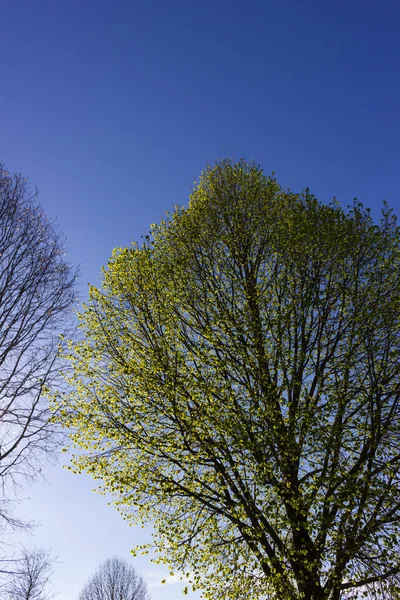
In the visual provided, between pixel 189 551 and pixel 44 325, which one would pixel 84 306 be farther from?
pixel 189 551

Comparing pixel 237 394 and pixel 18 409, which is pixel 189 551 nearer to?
pixel 237 394

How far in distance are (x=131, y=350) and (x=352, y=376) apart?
237 inches

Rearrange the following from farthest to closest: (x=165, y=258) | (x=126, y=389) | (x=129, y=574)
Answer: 1. (x=129, y=574)
2. (x=165, y=258)
3. (x=126, y=389)

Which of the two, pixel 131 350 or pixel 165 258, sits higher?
pixel 165 258

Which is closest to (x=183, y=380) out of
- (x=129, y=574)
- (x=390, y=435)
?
(x=390, y=435)

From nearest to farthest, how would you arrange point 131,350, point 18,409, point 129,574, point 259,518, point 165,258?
point 259,518, point 18,409, point 131,350, point 165,258, point 129,574

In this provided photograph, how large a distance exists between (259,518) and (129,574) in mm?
34249

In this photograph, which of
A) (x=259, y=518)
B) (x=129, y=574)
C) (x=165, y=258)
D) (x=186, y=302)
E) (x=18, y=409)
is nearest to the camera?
(x=259, y=518)

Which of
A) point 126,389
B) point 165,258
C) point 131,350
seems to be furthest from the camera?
point 165,258

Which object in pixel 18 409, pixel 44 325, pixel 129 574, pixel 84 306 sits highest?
pixel 84 306

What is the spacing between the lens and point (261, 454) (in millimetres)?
9359

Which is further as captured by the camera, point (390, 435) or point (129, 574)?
point (129, 574)

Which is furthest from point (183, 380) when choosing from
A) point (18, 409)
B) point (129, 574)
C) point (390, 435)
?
point (129, 574)

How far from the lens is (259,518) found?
9.27 metres
